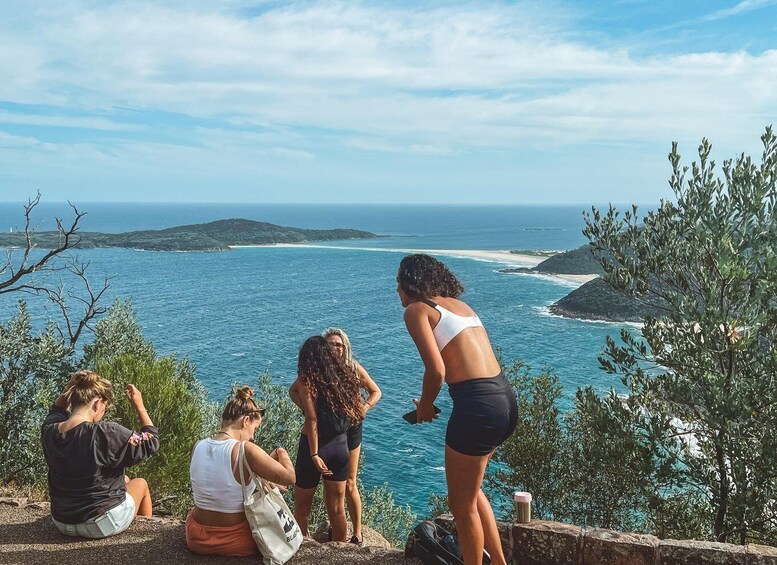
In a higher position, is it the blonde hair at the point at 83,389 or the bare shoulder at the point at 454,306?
the bare shoulder at the point at 454,306

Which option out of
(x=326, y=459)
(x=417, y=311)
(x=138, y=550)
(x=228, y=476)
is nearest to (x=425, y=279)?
(x=417, y=311)

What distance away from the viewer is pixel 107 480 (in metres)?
6.61

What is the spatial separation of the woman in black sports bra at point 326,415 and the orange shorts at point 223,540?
70cm

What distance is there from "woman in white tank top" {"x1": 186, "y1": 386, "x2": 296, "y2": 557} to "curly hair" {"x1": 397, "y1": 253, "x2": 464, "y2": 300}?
1.91 metres

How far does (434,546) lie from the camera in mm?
5902

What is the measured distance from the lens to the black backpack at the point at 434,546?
579cm

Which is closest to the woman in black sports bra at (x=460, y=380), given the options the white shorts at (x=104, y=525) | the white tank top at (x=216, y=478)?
the white tank top at (x=216, y=478)

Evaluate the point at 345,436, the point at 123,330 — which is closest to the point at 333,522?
the point at 345,436

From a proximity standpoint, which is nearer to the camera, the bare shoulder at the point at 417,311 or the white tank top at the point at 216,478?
the bare shoulder at the point at 417,311

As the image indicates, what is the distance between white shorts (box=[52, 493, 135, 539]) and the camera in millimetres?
6688

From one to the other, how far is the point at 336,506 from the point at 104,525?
2.43 m

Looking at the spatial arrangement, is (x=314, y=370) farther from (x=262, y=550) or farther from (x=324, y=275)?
(x=324, y=275)

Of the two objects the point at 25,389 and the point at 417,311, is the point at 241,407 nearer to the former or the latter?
the point at 417,311

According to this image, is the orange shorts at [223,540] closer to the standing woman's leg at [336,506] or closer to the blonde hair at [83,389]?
the standing woman's leg at [336,506]
